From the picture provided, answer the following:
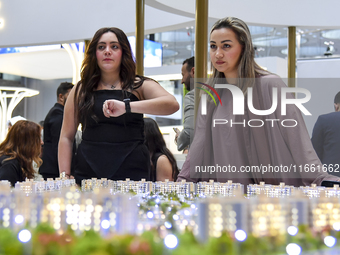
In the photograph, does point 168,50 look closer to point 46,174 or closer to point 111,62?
point 46,174

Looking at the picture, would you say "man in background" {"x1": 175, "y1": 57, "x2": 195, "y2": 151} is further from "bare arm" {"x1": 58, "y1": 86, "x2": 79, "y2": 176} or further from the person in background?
the person in background

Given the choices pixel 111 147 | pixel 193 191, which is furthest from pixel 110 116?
pixel 193 191

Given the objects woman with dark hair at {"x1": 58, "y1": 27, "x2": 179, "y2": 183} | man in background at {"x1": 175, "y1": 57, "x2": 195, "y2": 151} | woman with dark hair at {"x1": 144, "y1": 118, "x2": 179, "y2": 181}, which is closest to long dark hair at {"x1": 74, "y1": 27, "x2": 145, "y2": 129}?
woman with dark hair at {"x1": 58, "y1": 27, "x2": 179, "y2": 183}

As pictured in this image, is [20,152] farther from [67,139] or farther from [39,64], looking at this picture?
[39,64]

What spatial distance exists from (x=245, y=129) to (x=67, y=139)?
2.79ft

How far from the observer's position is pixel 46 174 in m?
3.85

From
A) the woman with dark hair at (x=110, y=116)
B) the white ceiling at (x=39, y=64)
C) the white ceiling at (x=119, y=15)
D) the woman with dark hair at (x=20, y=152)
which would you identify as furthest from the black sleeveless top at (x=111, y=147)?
the white ceiling at (x=39, y=64)

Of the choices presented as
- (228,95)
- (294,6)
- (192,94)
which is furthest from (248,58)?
(294,6)

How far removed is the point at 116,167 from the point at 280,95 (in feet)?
2.61

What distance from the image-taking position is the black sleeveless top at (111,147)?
2021 mm

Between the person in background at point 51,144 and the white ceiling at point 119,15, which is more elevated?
the white ceiling at point 119,15

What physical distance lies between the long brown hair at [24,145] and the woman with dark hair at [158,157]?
0.83m

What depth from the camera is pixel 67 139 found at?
212 cm

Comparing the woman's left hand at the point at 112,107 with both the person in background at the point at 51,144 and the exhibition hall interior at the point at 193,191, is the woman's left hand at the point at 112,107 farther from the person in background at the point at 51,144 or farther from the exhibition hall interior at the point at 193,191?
the person in background at the point at 51,144
